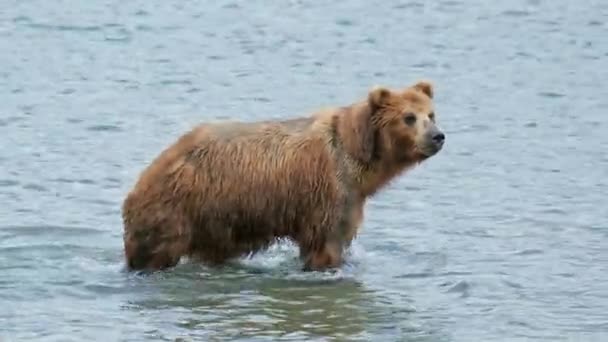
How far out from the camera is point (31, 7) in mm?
24531

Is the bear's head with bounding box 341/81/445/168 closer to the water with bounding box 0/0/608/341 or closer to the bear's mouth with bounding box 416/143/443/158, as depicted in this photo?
the bear's mouth with bounding box 416/143/443/158

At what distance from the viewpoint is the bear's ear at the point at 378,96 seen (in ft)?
37.8

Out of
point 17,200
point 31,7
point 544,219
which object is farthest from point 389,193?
point 31,7

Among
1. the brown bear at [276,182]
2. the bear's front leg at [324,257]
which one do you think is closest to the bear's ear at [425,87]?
the brown bear at [276,182]

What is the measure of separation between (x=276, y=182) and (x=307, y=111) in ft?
20.0

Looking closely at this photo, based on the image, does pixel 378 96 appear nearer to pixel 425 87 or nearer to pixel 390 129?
pixel 390 129

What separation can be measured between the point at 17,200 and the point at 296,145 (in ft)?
10.5

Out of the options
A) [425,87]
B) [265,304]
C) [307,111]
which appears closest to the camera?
[265,304]

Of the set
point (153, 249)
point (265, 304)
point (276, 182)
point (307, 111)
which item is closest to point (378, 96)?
point (276, 182)

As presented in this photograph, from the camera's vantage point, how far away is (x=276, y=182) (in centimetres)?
1152

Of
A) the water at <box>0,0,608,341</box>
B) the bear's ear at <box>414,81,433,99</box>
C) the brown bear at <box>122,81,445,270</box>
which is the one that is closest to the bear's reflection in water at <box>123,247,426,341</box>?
the water at <box>0,0,608,341</box>

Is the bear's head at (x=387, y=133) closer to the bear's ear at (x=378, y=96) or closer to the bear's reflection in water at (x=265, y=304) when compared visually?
the bear's ear at (x=378, y=96)

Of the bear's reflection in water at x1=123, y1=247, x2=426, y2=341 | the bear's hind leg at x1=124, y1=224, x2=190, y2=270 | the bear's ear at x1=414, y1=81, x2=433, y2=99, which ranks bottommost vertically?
the bear's reflection in water at x1=123, y1=247, x2=426, y2=341

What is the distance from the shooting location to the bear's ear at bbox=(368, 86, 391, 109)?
11.5 metres
